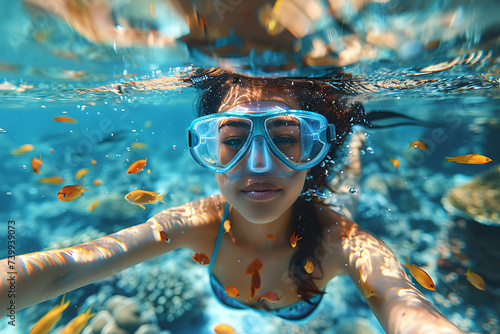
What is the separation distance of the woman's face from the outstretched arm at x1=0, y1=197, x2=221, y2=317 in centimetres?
92

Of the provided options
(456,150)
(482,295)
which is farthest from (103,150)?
(456,150)

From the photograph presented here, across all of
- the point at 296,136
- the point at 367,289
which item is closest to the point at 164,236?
the point at 296,136

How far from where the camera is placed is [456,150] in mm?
12000

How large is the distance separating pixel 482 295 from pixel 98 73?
10172 mm

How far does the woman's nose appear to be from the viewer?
2568 millimetres

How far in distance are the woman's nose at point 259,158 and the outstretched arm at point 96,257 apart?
122 cm

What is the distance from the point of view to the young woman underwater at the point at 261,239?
2.09 meters

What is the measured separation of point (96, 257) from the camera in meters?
2.44

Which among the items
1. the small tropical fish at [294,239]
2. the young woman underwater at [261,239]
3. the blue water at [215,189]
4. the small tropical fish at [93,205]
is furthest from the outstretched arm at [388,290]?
the small tropical fish at [93,205]

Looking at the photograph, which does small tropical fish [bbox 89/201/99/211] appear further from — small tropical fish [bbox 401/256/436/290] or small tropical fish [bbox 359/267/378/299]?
small tropical fish [bbox 401/256/436/290]

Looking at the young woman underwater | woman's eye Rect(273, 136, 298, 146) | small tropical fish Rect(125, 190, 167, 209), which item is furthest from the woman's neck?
small tropical fish Rect(125, 190, 167, 209)

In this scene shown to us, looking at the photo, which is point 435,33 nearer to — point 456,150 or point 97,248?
point 97,248

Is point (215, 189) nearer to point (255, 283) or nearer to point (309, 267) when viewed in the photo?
point (255, 283)

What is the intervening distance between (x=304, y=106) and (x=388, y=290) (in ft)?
8.58
